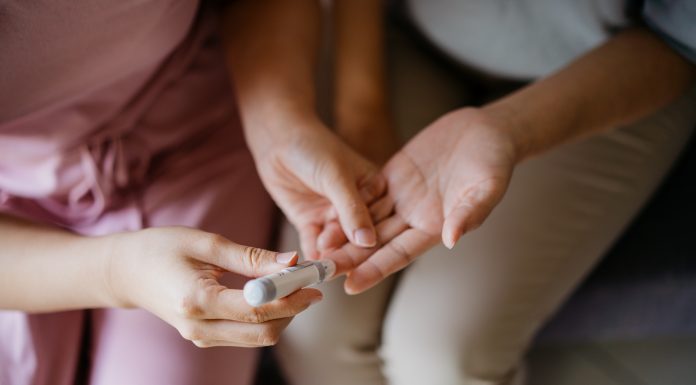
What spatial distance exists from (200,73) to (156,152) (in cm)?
11

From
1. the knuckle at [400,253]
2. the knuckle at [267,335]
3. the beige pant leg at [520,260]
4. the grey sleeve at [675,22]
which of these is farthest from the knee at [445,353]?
the grey sleeve at [675,22]

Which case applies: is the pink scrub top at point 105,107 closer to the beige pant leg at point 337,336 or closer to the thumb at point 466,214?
the beige pant leg at point 337,336

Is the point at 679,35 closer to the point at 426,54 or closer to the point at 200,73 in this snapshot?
the point at 426,54

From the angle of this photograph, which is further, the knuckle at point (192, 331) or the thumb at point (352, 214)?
the thumb at point (352, 214)

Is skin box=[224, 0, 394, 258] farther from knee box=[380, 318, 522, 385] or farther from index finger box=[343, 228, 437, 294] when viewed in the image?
knee box=[380, 318, 522, 385]

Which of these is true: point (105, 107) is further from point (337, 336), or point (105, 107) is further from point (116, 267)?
point (337, 336)

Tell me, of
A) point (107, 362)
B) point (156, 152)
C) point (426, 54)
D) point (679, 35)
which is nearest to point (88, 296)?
point (107, 362)

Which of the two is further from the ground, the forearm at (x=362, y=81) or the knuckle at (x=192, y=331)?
the forearm at (x=362, y=81)

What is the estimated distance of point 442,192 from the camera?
2.06ft

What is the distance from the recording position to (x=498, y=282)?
676mm

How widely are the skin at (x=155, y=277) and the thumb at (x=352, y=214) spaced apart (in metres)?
0.11

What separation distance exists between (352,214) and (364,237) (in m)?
0.03

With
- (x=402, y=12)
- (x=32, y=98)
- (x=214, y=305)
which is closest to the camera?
(x=214, y=305)

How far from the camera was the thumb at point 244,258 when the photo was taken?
496mm
